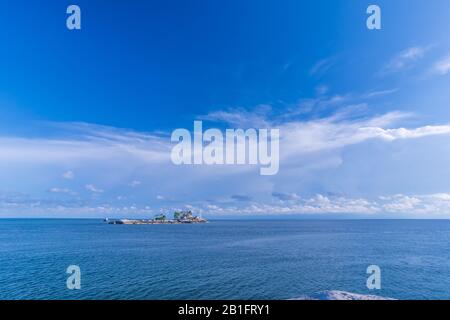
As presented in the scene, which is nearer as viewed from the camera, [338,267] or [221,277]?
[221,277]

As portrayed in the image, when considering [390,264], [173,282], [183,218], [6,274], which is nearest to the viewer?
[173,282]
